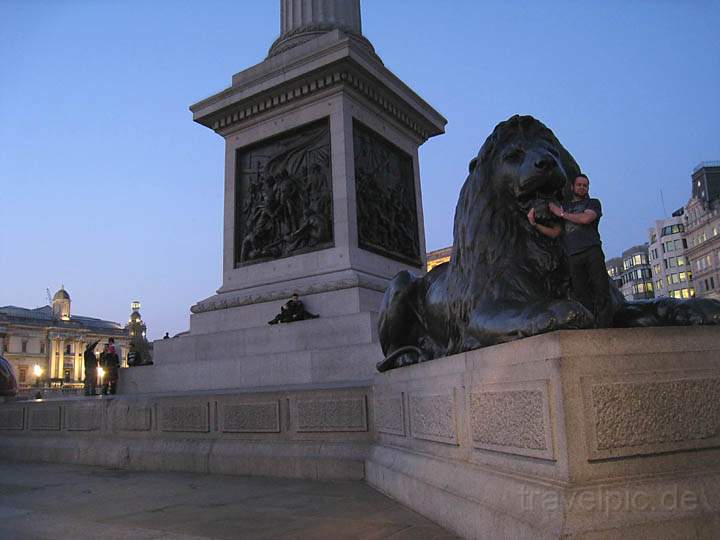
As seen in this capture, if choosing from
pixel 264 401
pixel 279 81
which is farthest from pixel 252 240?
pixel 264 401

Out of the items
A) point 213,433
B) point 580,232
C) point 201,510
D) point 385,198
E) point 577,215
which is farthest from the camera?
point 385,198

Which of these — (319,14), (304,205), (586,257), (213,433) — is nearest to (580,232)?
(586,257)

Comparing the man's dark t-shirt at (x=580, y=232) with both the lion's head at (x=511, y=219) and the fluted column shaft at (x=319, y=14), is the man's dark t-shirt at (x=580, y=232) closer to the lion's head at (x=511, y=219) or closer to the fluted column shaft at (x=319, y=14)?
the lion's head at (x=511, y=219)

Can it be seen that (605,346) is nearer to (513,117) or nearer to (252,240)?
(513,117)

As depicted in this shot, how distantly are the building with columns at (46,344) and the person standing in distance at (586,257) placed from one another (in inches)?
3703

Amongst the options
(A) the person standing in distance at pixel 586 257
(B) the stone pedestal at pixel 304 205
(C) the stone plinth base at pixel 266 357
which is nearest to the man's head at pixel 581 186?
(A) the person standing in distance at pixel 586 257

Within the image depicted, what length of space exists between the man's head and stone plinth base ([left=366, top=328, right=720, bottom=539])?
1.32m

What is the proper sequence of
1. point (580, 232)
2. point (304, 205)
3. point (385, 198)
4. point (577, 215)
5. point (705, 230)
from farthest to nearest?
point (705, 230)
point (385, 198)
point (304, 205)
point (580, 232)
point (577, 215)

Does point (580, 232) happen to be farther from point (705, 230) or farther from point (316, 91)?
point (705, 230)

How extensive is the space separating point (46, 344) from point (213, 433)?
107 metres

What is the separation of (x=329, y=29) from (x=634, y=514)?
13316mm

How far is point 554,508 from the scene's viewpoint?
2.45 metres

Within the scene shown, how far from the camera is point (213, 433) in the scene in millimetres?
6879

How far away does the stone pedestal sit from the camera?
1073 centimetres
